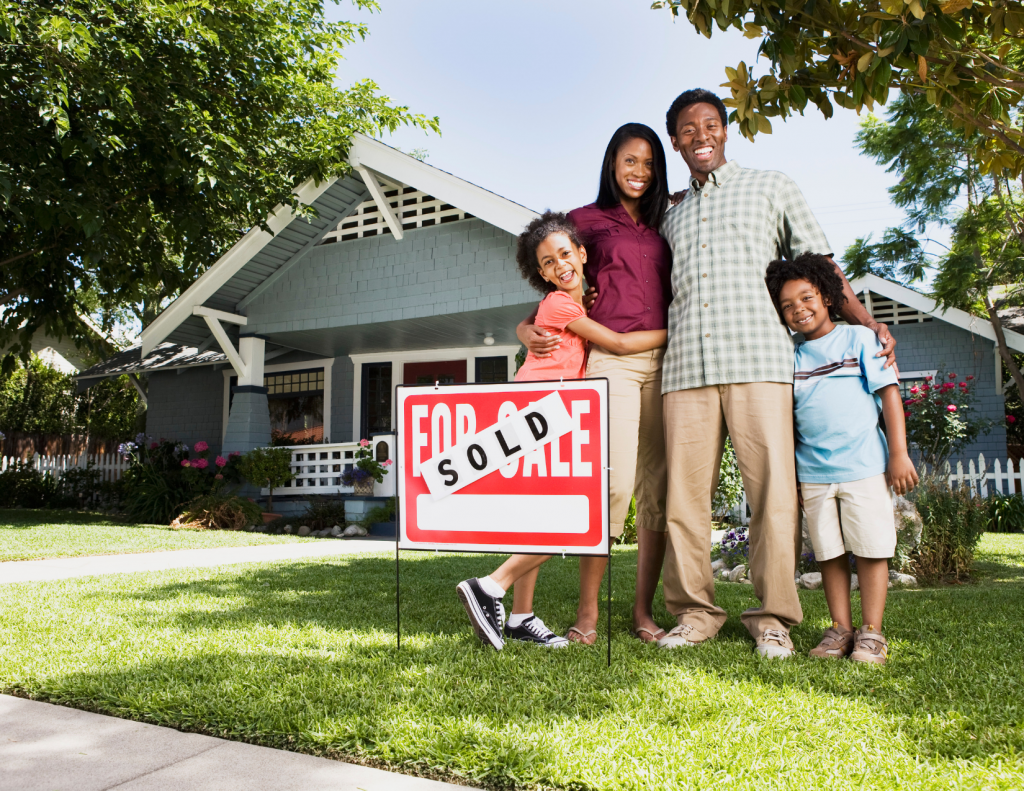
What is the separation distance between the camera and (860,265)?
13.4 metres

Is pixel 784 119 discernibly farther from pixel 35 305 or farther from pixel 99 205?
pixel 35 305

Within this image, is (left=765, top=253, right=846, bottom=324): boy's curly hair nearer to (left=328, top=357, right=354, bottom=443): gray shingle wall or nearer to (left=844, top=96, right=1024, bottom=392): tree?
(left=844, top=96, right=1024, bottom=392): tree

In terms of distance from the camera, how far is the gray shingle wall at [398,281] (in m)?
10.6

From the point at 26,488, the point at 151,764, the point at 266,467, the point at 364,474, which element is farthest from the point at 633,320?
the point at 26,488

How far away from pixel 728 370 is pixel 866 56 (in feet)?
4.45

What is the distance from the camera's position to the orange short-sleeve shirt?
10.7 ft

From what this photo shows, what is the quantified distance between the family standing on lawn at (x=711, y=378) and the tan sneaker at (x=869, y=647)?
0.04 feet

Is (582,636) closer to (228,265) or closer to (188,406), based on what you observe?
(228,265)

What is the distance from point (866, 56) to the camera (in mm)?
3000

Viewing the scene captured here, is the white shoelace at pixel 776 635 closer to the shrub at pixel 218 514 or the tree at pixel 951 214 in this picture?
the shrub at pixel 218 514

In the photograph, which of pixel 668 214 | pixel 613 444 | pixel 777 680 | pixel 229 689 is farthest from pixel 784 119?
pixel 229 689

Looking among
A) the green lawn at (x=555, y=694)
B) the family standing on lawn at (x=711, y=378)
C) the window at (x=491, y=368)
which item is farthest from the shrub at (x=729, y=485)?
the family standing on lawn at (x=711, y=378)

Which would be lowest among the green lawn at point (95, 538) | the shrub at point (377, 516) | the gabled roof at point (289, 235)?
the green lawn at point (95, 538)

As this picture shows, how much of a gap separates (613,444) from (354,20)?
13588 mm
